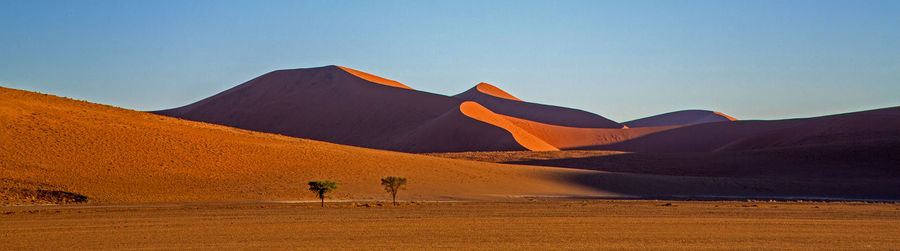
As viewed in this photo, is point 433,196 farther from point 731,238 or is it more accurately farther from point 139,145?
point 731,238

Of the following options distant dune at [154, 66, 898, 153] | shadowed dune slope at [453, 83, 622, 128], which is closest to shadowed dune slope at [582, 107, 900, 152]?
distant dune at [154, 66, 898, 153]

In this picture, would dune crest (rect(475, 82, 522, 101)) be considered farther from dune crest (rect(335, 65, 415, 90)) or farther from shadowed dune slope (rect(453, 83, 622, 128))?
dune crest (rect(335, 65, 415, 90))

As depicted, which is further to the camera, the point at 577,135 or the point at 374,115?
the point at 374,115

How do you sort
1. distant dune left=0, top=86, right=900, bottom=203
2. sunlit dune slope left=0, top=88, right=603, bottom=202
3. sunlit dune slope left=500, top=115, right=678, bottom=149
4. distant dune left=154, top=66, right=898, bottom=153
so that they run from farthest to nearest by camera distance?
1. sunlit dune slope left=500, top=115, right=678, bottom=149
2. distant dune left=154, top=66, right=898, bottom=153
3. distant dune left=0, top=86, right=900, bottom=203
4. sunlit dune slope left=0, top=88, right=603, bottom=202

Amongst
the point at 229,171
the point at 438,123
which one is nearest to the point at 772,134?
the point at 438,123

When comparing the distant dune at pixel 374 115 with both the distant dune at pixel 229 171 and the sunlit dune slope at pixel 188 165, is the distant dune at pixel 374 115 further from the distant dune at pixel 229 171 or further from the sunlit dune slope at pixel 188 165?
the sunlit dune slope at pixel 188 165

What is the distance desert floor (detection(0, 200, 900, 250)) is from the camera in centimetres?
1695

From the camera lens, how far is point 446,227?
20828mm

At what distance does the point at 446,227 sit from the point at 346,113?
8537 cm

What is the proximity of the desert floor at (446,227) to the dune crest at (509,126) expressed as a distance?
51.7 meters

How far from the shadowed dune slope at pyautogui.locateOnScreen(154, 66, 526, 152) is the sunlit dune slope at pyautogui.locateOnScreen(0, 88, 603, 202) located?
112 feet

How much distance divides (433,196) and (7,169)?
59.5 feet

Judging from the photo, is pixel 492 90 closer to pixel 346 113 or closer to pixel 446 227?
pixel 346 113

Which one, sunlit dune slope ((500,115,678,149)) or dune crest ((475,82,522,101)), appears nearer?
sunlit dune slope ((500,115,678,149))
